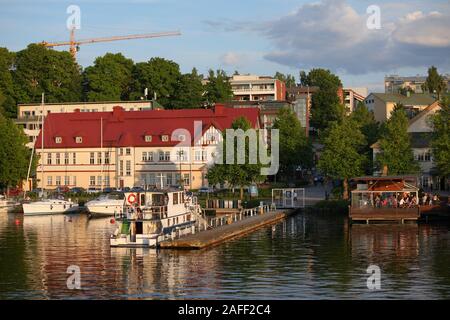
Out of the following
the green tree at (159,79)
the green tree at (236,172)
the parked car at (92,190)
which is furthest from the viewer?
the green tree at (159,79)

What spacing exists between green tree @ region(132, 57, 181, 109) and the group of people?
9125cm

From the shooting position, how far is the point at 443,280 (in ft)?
153

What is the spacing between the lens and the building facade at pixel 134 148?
425 feet

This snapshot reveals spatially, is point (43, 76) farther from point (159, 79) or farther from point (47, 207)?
point (47, 207)

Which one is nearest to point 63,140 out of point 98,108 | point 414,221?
point 98,108

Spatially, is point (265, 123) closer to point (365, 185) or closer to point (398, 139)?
point (398, 139)

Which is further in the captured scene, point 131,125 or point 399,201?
point 131,125

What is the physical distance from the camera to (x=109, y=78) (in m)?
176

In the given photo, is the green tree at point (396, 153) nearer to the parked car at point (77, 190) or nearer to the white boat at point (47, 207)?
the white boat at point (47, 207)

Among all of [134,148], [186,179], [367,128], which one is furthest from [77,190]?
[367,128]

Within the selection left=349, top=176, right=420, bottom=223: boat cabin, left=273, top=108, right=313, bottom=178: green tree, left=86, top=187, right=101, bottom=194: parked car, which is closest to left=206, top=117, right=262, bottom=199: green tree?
left=86, top=187, right=101, bottom=194: parked car

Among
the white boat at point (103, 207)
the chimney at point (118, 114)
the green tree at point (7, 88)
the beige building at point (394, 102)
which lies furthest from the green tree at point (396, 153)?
the green tree at point (7, 88)

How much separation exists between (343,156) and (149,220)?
5239 centimetres

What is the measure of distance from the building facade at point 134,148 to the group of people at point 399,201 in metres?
44.6
